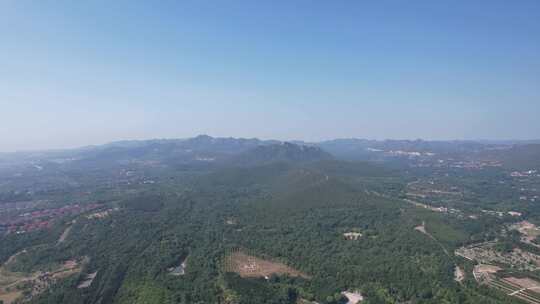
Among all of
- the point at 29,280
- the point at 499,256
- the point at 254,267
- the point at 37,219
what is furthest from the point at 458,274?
the point at 37,219

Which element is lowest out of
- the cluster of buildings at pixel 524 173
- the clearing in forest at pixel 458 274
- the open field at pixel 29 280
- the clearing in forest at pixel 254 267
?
the open field at pixel 29 280

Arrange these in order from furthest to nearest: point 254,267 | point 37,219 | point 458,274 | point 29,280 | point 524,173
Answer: point 524,173 → point 37,219 → point 254,267 → point 29,280 → point 458,274

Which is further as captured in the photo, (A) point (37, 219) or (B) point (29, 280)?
(A) point (37, 219)

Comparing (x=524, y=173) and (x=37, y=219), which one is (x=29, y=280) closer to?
(x=37, y=219)

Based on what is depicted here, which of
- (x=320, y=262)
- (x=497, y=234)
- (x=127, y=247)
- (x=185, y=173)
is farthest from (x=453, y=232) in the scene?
(x=185, y=173)

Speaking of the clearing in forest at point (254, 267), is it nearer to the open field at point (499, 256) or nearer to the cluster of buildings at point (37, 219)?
the open field at point (499, 256)

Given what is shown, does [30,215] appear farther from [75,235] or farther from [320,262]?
[320,262]

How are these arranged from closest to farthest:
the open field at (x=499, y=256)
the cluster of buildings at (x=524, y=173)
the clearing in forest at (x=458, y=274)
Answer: the clearing in forest at (x=458, y=274) → the open field at (x=499, y=256) → the cluster of buildings at (x=524, y=173)

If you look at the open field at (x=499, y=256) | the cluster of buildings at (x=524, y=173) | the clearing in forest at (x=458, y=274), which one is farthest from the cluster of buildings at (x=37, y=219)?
the cluster of buildings at (x=524, y=173)
